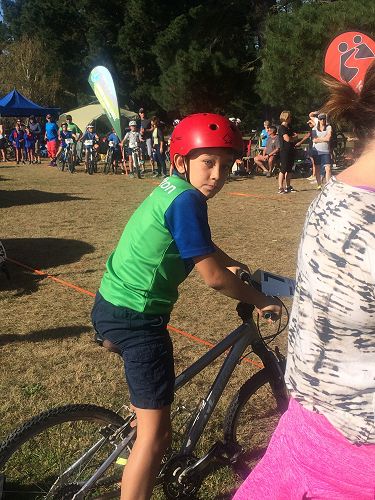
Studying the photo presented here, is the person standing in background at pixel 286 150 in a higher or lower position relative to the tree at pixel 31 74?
lower

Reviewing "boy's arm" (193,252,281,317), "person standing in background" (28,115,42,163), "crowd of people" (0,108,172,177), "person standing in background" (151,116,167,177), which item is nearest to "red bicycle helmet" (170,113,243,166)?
"boy's arm" (193,252,281,317)

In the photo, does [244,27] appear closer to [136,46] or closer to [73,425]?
[136,46]

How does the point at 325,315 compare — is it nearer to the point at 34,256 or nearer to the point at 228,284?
the point at 228,284

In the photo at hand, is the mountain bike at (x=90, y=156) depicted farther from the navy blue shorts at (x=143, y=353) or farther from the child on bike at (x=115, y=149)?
the navy blue shorts at (x=143, y=353)

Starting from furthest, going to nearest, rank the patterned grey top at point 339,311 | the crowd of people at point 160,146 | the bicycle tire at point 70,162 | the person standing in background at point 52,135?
1. the person standing in background at point 52,135
2. the bicycle tire at point 70,162
3. the crowd of people at point 160,146
4. the patterned grey top at point 339,311

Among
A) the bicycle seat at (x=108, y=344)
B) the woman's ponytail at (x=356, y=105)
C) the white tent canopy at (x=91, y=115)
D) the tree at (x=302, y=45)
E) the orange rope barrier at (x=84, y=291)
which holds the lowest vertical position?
the orange rope barrier at (x=84, y=291)

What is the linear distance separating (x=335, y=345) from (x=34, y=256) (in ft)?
21.5

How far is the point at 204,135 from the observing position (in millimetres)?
2137

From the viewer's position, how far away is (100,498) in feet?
8.09

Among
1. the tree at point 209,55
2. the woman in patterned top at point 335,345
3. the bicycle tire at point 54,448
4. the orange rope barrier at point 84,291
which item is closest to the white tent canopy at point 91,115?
the tree at point 209,55

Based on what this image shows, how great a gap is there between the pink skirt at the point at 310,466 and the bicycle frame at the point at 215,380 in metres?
0.93

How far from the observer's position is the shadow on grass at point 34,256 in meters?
6.21

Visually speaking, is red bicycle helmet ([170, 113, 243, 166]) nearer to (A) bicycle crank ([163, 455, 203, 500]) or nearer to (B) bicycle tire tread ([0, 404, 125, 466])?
(B) bicycle tire tread ([0, 404, 125, 466])

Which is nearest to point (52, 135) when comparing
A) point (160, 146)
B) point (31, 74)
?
point (160, 146)
